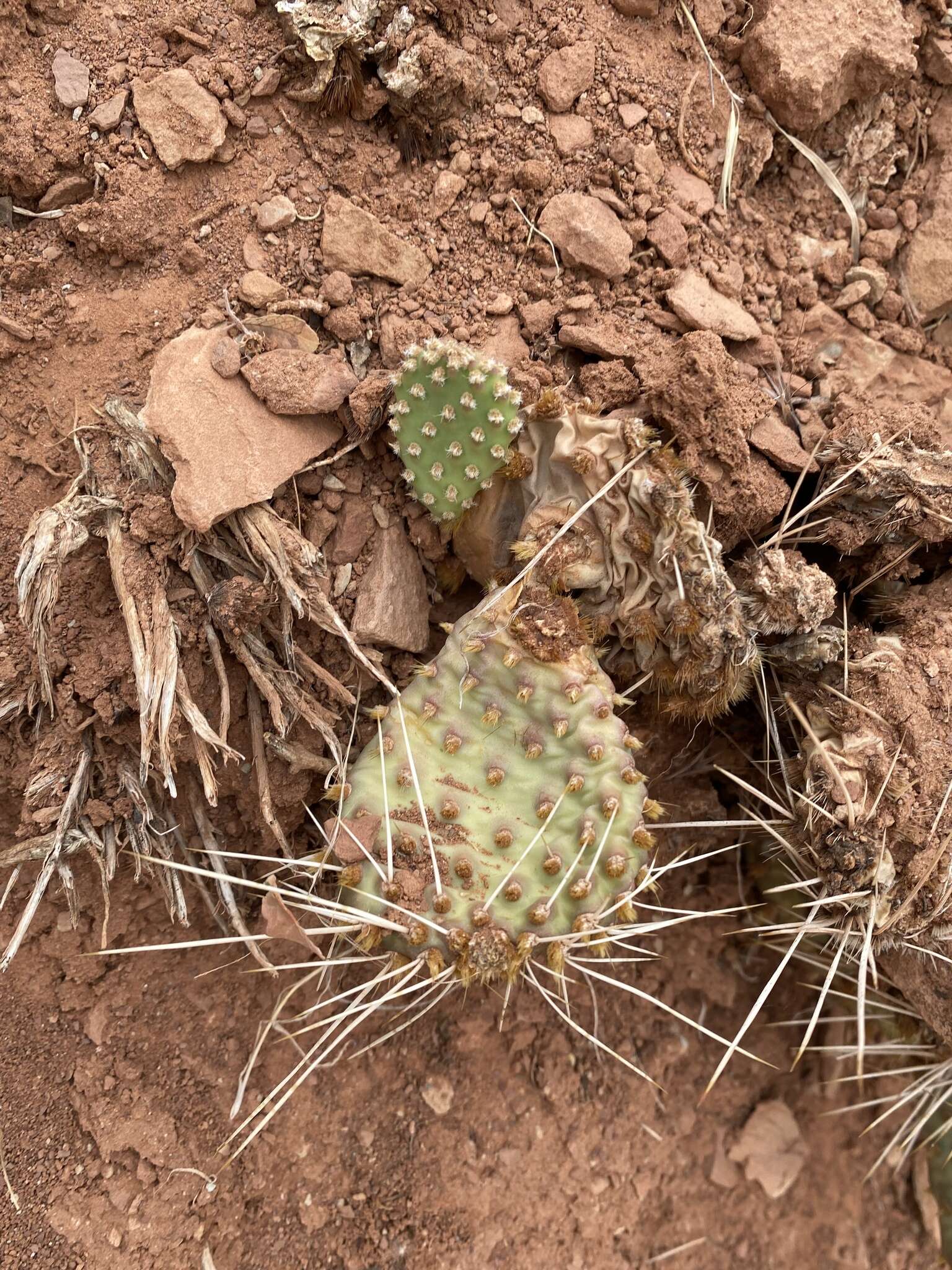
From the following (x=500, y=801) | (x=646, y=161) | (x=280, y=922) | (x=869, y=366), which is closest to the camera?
(x=280, y=922)

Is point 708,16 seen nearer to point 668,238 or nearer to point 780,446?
point 668,238

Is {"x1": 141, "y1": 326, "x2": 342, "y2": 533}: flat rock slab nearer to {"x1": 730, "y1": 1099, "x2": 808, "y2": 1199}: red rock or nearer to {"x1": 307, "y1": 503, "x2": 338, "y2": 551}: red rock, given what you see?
{"x1": 307, "y1": 503, "x2": 338, "y2": 551}: red rock

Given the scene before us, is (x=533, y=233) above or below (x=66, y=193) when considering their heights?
above

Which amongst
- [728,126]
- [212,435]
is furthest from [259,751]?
[728,126]

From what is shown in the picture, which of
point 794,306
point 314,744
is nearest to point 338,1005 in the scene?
point 314,744

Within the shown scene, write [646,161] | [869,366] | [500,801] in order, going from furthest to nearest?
[869,366] → [646,161] → [500,801]

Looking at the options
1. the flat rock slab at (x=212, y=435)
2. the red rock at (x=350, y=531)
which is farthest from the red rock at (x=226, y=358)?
the red rock at (x=350, y=531)

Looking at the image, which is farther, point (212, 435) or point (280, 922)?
point (212, 435)

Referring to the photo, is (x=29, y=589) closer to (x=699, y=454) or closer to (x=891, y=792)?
(x=699, y=454)

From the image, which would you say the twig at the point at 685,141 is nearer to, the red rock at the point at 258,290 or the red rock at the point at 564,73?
the red rock at the point at 564,73
